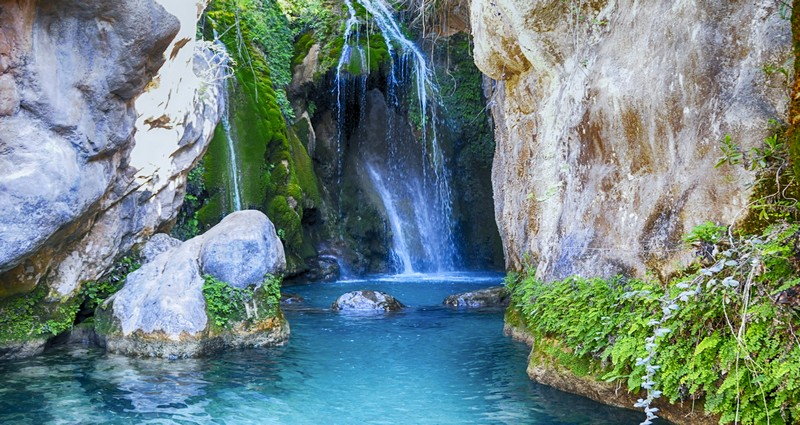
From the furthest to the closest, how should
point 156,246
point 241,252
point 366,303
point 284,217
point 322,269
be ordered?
1. point 322,269
2. point 284,217
3. point 366,303
4. point 156,246
5. point 241,252

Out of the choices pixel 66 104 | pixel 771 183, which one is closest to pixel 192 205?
pixel 66 104

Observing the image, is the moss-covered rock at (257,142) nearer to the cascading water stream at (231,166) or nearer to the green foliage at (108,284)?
the cascading water stream at (231,166)

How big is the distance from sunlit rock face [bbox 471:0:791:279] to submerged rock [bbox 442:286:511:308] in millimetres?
3955

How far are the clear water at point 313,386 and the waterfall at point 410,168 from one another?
464 inches

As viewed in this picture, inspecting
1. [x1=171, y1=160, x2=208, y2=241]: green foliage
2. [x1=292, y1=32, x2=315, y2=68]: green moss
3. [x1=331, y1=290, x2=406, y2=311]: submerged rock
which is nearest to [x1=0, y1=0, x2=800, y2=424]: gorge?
[x1=331, y1=290, x2=406, y2=311]: submerged rock

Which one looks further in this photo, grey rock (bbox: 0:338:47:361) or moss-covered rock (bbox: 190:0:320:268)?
moss-covered rock (bbox: 190:0:320:268)

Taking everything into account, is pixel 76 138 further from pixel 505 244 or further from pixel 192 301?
pixel 505 244

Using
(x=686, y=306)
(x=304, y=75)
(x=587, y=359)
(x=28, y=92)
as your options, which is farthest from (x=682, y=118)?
(x=304, y=75)

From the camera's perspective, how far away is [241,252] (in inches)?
368

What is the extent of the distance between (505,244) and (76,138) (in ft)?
26.3

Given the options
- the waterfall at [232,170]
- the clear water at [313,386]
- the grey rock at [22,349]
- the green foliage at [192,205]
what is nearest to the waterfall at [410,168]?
the waterfall at [232,170]

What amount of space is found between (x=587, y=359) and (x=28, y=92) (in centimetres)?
680

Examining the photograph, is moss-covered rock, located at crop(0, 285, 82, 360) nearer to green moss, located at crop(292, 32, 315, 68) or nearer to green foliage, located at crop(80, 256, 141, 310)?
green foliage, located at crop(80, 256, 141, 310)

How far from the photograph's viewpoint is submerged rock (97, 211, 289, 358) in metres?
8.35
